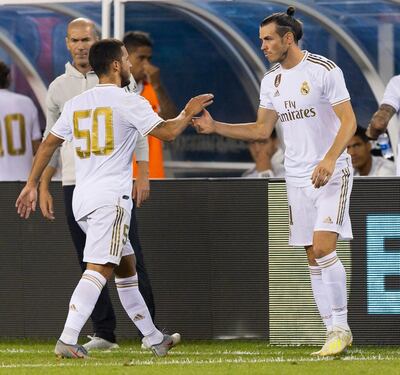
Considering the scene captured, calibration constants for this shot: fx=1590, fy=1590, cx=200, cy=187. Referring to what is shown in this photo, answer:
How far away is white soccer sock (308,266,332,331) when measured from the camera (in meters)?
9.88

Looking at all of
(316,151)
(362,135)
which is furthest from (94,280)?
(362,135)

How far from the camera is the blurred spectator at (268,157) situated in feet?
45.2

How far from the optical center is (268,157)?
1386 centimetres

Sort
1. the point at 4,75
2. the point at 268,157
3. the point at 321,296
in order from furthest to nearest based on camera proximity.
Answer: the point at 268,157
the point at 4,75
the point at 321,296

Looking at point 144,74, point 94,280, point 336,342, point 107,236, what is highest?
point 144,74

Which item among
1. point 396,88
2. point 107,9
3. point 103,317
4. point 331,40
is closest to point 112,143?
point 103,317

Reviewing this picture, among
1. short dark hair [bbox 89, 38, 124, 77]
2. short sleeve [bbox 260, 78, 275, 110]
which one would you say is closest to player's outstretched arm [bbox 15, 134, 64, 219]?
short dark hair [bbox 89, 38, 124, 77]

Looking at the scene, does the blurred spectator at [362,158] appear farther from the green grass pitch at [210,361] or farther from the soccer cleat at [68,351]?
the soccer cleat at [68,351]

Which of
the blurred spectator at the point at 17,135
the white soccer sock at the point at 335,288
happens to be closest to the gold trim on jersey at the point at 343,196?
the white soccer sock at the point at 335,288

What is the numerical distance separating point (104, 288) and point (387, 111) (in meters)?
2.46

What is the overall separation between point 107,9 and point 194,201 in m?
2.72

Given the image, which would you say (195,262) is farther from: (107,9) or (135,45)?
(107,9)

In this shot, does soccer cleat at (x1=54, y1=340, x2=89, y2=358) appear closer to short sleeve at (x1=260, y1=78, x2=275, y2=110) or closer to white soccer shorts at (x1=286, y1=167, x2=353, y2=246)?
white soccer shorts at (x1=286, y1=167, x2=353, y2=246)

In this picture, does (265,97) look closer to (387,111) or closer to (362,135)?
(387,111)
